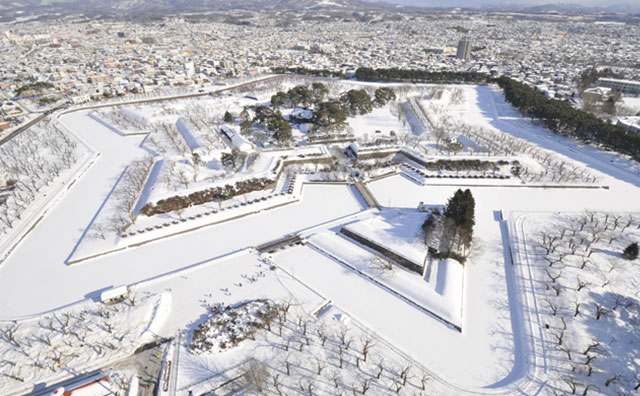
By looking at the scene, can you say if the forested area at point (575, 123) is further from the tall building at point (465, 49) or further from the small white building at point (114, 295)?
the tall building at point (465, 49)

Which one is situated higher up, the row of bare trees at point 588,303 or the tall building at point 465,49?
the tall building at point 465,49

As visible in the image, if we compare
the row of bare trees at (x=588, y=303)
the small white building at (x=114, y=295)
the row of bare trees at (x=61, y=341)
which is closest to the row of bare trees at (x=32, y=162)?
the row of bare trees at (x=61, y=341)

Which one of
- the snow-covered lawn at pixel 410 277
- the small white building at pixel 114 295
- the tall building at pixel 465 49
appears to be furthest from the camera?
the tall building at pixel 465 49

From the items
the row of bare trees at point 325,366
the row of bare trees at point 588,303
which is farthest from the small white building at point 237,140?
the row of bare trees at point 588,303

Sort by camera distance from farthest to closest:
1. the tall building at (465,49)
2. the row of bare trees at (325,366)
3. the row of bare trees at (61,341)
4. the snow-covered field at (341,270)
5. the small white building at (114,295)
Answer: the tall building at (465,49) < the small white building at (114,295) < the snow-covered field at (341,270) < the row of bare trees at (61,341) < the row of bare trees at (325,366)

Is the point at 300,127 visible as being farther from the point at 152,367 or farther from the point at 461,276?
the point at 152,367

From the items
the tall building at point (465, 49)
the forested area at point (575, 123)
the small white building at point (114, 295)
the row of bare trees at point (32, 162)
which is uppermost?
the tall building at point (465, 49)

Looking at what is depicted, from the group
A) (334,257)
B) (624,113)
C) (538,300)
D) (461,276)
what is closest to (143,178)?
(334,257)

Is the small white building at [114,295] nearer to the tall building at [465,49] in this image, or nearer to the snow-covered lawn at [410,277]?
the snow-covered lawn at [410,277]

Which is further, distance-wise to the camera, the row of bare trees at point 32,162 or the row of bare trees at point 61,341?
the row of bare trees at point 32,162

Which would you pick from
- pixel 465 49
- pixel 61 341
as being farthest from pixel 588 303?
pixel 465 49
